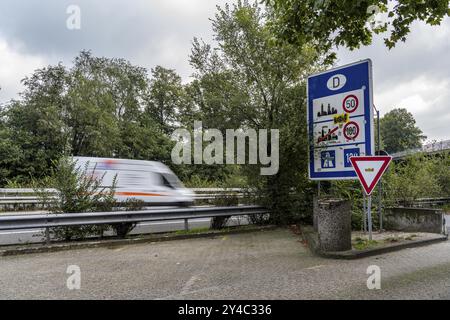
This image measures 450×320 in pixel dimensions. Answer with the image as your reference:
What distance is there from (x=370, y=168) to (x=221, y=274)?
13.6ft

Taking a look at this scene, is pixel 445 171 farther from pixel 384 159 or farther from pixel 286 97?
pixel 384 159

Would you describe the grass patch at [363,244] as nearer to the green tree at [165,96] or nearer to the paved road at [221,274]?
the paved road at [221,274]

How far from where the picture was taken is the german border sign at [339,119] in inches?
364

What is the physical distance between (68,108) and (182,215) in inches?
1425

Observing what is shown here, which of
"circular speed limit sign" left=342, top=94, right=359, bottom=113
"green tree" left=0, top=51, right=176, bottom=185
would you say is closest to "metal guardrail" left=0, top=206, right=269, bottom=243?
"circular speed limit sign" left=342, top=94, right=359, bottom=113

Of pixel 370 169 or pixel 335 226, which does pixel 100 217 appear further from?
pixel 370 169

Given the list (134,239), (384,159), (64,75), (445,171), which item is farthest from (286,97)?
(64,75)

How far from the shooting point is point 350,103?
9.57 metres

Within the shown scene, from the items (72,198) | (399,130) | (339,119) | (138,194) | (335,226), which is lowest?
(335,226)

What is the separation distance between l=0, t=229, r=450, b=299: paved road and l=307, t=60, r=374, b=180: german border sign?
2.76 metres

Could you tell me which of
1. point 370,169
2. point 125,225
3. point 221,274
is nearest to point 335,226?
point 370,169

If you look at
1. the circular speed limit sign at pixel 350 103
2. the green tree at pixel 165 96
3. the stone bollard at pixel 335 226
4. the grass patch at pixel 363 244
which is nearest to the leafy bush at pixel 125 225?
the stone bollard at pixel 335 226

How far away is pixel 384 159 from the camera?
7883 mm

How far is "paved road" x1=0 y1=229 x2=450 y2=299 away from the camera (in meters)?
4.93
